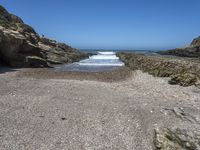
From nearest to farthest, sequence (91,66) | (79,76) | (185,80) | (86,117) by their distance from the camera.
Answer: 1. (86,117)
2. (185,80)
3. (79,76)
4. (91,66)

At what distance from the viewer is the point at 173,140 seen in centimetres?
789

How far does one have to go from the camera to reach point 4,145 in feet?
25.0

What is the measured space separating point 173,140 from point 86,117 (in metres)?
3.68

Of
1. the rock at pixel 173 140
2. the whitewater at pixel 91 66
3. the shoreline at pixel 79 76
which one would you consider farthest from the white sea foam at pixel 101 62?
the rock at pixel 173 140

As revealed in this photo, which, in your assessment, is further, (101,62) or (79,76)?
(101,62)

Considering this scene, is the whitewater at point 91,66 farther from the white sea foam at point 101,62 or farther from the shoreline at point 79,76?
the shoreline at point 79,76

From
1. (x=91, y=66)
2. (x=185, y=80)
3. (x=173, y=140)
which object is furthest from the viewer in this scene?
(x=91, y=66)

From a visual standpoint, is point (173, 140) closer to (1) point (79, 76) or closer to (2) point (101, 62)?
(1) point (79, 76)

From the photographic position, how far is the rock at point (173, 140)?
24.9 feet

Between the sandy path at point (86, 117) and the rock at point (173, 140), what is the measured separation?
0.34 metres

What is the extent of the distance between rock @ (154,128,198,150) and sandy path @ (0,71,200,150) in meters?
0.34

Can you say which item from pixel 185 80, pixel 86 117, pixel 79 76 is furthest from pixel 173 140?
pixel 79 76

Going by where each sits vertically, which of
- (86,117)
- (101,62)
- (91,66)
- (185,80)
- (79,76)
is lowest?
(101,62)

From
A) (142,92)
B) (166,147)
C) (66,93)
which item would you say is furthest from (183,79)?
(166,147)
